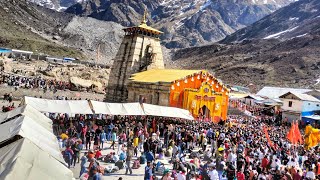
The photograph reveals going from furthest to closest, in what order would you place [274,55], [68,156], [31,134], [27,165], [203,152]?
[274,55], [203,152], [68,156], [31,134], [27,165]

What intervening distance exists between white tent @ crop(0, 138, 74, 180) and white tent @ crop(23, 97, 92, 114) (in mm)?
12516

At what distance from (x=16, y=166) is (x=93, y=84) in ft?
159

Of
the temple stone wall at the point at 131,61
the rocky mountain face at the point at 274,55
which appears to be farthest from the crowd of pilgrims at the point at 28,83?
the rocky mountain face at the point at 274,55

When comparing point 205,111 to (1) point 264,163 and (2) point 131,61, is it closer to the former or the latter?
Answer: (2) point 131,61

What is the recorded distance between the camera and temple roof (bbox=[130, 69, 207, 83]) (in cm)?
3117

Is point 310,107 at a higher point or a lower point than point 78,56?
lower

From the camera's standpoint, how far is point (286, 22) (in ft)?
558

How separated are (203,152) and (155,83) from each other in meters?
11.8

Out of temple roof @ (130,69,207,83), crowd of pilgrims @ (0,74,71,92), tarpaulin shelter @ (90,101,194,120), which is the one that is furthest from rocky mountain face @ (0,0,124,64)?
tarpaulin shelter @ (90,101,194,120)

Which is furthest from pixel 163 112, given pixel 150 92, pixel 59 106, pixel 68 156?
pixel 68 156

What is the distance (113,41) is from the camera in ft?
457

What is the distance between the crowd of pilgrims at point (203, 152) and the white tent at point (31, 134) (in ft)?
11.9

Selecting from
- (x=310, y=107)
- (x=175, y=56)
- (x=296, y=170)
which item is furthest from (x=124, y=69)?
(x=175, y=56)

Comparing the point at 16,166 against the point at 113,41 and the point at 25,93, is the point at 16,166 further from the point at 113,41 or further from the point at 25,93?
the point at 113,41
